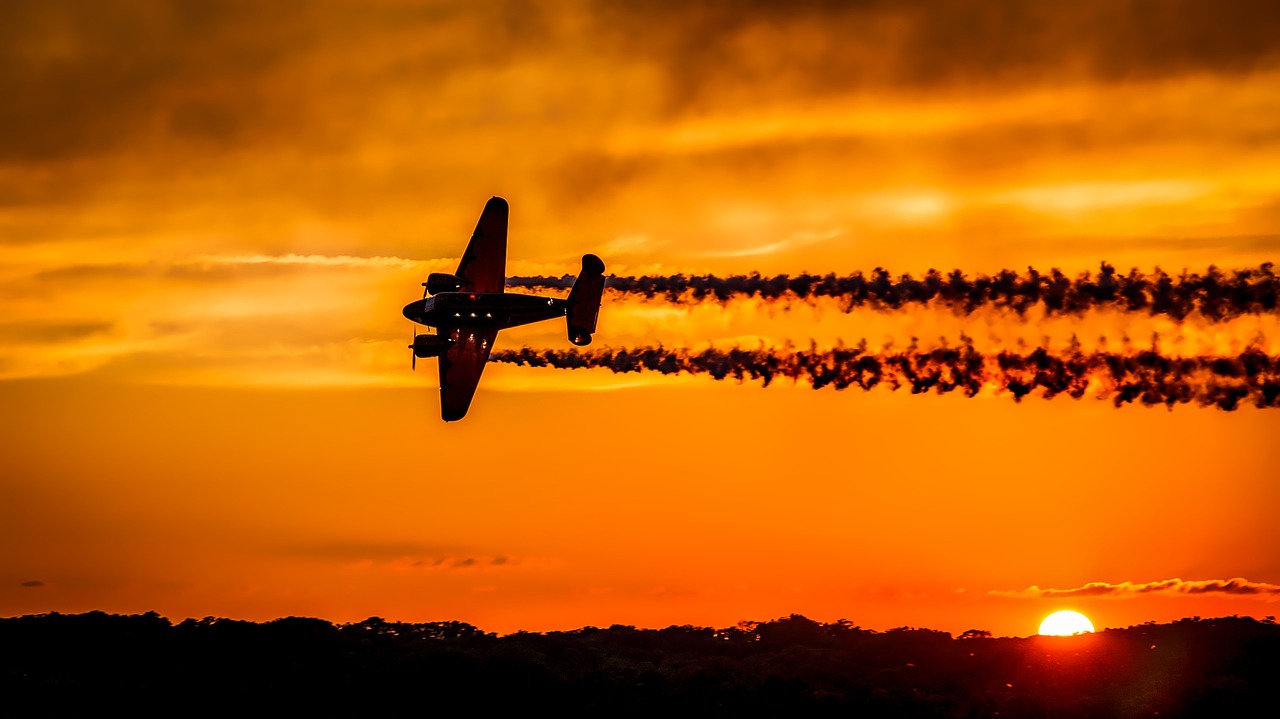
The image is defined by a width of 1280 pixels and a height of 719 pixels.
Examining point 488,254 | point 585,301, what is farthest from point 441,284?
point 585,301

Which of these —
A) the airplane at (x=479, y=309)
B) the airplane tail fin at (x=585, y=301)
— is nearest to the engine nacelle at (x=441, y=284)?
the airplane at (x=479, y=309)

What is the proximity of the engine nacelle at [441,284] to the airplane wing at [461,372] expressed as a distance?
301 cm

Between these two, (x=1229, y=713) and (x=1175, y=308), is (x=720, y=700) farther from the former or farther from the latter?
(x=1175, y=308)

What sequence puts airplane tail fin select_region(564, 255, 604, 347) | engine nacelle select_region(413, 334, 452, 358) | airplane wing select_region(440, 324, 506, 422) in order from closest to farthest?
airplane tail fin select_region(564, 255, 604, 347) < engine nacelle select_region(413, 334, 452, 358) < airplane wing select_region(440, 324, 506, 422)

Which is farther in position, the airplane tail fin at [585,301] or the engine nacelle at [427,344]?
the engine nacelle at [427,344]

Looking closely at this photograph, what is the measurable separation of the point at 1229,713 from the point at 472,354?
170m

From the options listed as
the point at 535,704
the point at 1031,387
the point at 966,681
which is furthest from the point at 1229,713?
the point at 1031,387

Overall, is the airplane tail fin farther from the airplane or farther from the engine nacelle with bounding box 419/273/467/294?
the engine nacelle with bounding box 419/273/467/294

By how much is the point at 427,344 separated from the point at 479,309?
13.9 feet

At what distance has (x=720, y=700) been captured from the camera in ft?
598


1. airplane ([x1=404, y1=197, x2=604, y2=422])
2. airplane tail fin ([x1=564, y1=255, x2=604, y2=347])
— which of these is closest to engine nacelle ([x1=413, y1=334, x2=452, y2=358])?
airplane ([x1=404, y1=197, x2=604, y2=422])

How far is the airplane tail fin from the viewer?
68.2m

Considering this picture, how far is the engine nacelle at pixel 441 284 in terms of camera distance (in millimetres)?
70812

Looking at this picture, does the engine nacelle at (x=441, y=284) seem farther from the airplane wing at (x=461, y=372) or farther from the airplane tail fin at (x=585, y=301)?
the airplane tail fin at (x=585, y=301)
